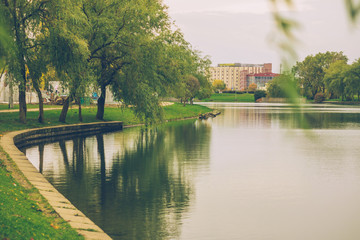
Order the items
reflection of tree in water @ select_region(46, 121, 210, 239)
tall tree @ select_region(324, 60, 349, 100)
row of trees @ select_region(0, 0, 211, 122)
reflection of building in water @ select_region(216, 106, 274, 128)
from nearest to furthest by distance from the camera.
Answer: reflection of tree in water @ select_region(46, 121, 210, 239) < row of trees @ select_region(0, 0, 211, 122) < reflection of building in water @ select_region(216, 106, 274, 128) < tall tree @ select_region(324, 60, 349, 100)

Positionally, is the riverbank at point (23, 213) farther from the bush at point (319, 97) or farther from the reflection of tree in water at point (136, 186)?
the bush at point (319, 97)

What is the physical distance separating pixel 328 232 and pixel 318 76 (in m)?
178

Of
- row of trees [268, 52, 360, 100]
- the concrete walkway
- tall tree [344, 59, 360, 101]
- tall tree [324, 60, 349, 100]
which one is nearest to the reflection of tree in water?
the concrete walkway

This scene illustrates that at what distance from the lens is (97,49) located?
41000 millimetres

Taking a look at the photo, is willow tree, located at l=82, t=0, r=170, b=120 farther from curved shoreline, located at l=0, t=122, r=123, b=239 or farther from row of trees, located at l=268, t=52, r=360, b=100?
Result: row of trees, located at l=268, t=52, r=360, b=100

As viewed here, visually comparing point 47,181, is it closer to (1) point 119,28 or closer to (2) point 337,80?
(1) point 119,28

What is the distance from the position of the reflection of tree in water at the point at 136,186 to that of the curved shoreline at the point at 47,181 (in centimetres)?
148

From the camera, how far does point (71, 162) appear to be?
27.1m

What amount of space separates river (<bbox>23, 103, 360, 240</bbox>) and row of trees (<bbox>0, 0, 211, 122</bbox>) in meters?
5.04

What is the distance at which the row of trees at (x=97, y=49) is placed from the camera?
34.1 m

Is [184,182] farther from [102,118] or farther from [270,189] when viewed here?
[102,118]

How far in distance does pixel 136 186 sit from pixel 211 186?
11.1 feet

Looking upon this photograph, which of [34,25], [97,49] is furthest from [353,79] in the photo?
[34,25]

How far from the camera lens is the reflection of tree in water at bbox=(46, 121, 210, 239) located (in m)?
15.1
